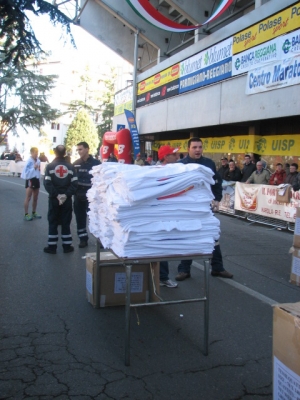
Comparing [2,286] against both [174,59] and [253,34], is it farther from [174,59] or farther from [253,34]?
[174,59]

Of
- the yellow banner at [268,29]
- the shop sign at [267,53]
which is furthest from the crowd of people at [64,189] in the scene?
the yellow banner at [268,29]

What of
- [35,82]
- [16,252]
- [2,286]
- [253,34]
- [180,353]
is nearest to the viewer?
[180,353]

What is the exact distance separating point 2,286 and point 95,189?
213cm

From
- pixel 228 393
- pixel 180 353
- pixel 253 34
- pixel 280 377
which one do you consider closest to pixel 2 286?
pixel 180 353

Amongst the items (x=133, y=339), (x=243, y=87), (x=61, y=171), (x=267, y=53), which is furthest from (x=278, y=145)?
(x=133, y=339)

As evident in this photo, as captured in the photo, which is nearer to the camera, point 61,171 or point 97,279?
point 97,279

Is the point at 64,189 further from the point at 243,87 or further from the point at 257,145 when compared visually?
the point at 257,145

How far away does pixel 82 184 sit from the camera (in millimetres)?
8062

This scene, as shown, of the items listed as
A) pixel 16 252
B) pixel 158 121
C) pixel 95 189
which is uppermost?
pixel 158 121

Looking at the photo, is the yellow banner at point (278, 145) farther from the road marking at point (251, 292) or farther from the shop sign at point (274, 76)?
the road marking at point (251, 292)

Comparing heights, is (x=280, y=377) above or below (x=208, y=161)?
below

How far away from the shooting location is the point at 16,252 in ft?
24.7

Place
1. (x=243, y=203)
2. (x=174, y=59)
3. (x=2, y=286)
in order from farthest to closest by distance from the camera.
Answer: (x=174, y=59)
(x=243, y=203)
(x=2, y=286)

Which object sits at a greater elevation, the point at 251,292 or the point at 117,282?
the point at 117,282
